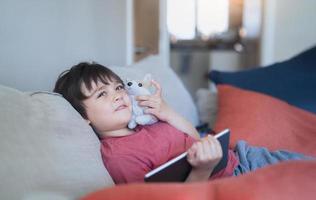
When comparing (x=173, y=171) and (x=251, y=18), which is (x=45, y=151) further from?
(x=251, y=18)

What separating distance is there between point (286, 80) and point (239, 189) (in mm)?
1485

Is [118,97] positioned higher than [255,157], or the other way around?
[118,97]

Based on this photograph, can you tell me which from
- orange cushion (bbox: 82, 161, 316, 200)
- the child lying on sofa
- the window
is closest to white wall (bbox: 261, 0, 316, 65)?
the window

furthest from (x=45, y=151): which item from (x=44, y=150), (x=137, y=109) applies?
(x=137, y=109)

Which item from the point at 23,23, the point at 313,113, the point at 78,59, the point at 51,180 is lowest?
the point at 313,113

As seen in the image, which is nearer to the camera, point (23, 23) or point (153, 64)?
point (23, 23)

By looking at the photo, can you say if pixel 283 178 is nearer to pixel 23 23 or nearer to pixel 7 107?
pixel 7 107

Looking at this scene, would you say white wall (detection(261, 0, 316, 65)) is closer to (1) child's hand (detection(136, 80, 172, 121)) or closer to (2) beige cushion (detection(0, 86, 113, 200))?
(1) child's hand (detection(136, 80, 172, 121))

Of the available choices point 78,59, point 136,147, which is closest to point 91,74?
point 136,147

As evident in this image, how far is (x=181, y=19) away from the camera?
5.16 m

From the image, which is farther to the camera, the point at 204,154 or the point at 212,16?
the point at 212,16

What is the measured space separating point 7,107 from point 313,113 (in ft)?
4.53

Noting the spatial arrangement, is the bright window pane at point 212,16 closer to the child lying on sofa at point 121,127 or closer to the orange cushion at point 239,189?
the child lying on sofa at point 121,127

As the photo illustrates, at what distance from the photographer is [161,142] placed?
107 cm
